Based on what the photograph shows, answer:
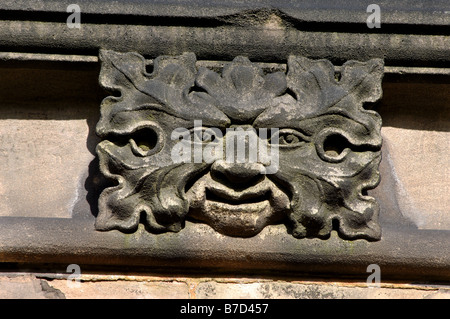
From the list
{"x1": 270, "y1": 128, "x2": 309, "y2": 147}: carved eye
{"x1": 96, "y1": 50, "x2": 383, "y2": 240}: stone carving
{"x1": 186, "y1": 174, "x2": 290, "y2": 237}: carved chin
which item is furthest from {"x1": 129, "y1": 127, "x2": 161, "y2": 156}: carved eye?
{"x1": 270, "y1": 128, "x2": 309, "y2": 147}: carved eye

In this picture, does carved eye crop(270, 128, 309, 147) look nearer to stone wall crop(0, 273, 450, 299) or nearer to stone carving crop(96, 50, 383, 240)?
stone carving crop(96, 50, 383, 240)

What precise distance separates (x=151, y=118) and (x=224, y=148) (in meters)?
0.17

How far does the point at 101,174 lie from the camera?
5.60 ft

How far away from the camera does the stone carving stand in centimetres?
158

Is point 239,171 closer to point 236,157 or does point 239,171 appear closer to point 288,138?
point 236,157

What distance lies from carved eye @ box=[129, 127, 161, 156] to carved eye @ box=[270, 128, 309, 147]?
255mm

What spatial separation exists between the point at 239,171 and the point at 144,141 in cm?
Answer: 24

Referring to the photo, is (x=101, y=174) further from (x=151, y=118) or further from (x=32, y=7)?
(x=32, y=7)

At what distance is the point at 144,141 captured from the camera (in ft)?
5.41

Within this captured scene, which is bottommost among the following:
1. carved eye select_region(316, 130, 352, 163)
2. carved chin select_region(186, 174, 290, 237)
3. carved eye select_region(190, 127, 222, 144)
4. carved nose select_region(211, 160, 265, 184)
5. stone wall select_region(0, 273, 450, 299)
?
stone wall select_region(0, 273, 450, 299)

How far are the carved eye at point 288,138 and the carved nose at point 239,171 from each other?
0.24ft

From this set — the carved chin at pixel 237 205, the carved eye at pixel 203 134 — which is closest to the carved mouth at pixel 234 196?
the carved chin at pixel 237 205
